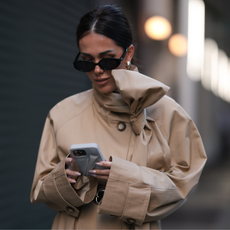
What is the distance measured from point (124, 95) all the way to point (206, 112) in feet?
14.8

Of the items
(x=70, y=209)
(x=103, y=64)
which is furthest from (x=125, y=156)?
(x=103, y=64)

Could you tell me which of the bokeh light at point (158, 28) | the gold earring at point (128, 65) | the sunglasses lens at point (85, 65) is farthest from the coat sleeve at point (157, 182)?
the bokeh light at point (158, 28)

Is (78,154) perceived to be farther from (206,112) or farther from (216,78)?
(216,78)

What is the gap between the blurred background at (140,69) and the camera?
3.21 meters

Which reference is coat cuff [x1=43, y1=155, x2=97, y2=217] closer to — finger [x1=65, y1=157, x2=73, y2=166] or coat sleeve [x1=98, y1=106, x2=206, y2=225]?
finger [x1=65, y1=157, x2=73, y2=166]

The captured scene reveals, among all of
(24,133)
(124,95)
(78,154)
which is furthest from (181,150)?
(24,133)

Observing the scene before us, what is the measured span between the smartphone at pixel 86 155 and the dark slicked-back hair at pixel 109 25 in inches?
29.9

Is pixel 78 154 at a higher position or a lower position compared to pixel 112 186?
higher

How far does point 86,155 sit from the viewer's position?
1470 mm

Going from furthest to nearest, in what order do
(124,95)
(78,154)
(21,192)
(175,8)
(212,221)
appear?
(175,8)
(212,221)
(21,192)
(124,95)
(78,154)

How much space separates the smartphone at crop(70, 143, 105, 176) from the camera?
1442 mm

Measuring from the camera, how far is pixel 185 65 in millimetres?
5441

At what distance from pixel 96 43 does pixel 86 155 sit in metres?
0.72

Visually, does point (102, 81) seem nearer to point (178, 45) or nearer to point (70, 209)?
point (70, 209)
